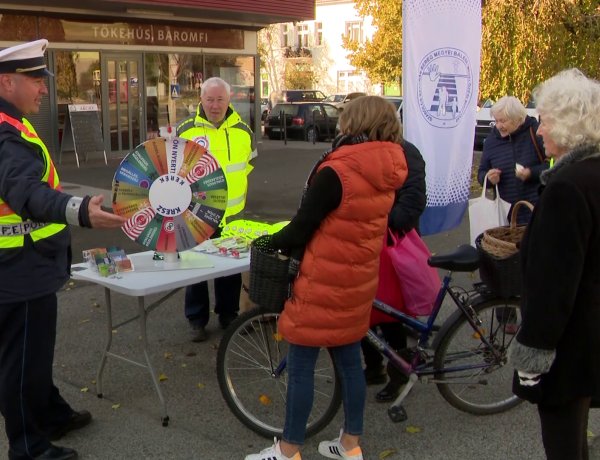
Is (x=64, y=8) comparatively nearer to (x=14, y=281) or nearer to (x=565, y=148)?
(x=14, y=281)

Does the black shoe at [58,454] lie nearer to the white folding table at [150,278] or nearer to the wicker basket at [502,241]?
the white folding table at [150,278]

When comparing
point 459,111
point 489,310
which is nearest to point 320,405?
point 489,310

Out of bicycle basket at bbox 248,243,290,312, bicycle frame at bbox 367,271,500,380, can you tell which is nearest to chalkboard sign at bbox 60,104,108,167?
bicycle frame at bbox 367,271,500,380

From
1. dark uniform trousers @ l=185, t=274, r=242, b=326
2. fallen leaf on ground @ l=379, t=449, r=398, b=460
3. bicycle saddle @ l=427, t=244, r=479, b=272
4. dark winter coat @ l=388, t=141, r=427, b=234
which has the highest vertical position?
dark winter coat @ l=388, t=141, r=427, b=234

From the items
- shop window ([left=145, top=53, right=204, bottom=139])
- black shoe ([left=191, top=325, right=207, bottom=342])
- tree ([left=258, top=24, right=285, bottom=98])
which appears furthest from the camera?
tree ([left=258, top=24, right=285, bottom=98])

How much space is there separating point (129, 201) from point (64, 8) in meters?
13.3

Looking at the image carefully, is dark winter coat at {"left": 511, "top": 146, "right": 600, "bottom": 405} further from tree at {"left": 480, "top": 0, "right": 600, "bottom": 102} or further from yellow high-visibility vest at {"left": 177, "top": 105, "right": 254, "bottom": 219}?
tree at {"left": 480, "top": 0, "right": 600, "bottom": 102}

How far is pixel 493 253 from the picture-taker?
11.8 ft

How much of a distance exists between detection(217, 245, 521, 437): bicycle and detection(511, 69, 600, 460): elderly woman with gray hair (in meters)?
1.29

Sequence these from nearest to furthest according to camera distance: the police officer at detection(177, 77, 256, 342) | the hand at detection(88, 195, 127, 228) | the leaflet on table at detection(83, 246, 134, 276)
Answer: the hand at detection(88, 195, 127, 228) → the leaflet on table at detection(83, 246, 134, 276) → the police officer at detection(177, 77, 256, 342)

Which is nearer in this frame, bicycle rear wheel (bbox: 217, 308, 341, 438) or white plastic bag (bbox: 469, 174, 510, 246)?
bicycle rear wheel (bbox: 217, 308, 341, 438)

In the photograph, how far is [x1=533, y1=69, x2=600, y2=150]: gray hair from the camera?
89.6 inches

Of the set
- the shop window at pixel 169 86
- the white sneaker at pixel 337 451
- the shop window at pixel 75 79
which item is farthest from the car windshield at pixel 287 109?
the white sneaker at pixel 337 451

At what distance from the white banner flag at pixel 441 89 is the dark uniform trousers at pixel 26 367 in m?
3.79
